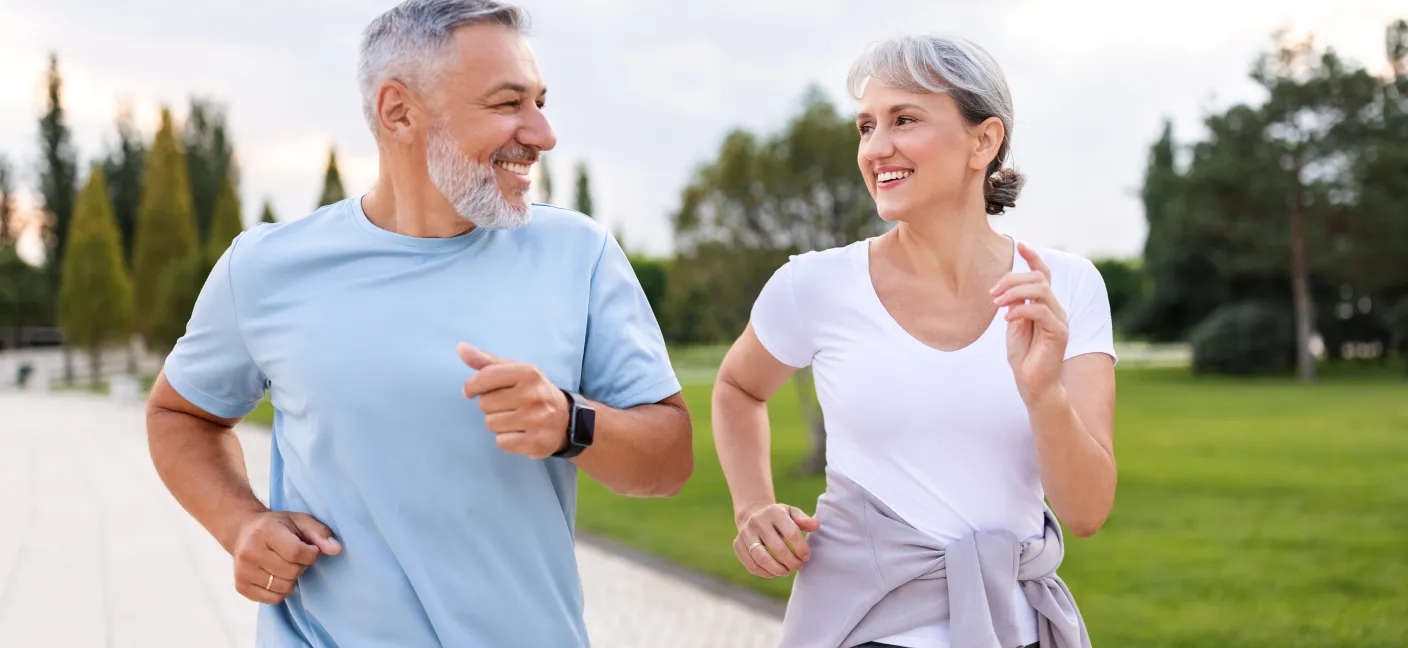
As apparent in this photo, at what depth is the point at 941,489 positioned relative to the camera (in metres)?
2.21

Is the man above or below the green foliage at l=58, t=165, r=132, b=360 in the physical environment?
above

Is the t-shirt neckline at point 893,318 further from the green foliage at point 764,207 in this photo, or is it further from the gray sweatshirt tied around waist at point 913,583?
the green foliage at point 764,207

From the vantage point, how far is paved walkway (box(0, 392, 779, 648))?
22.3ft

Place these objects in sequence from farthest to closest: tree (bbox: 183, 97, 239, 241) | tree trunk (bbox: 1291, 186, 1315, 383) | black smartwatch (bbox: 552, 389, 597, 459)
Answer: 1. tree (bbox: 183, 97, 239, 241)
2. tree trunk (bbox: 1291, 186, 1315, 383)
3. black smartwatch (bbox: 552, 389, 597, 459)

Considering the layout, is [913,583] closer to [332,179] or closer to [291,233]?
[291,233]

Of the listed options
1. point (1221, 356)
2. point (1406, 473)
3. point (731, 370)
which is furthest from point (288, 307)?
point (1221, 356)

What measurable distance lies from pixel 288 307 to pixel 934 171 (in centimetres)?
109

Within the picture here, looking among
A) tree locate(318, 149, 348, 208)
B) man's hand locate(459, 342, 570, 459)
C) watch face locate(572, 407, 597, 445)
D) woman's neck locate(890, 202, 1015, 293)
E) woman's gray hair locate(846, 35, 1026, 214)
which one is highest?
woman's gray hair locate(846, 35, 1026, 214)

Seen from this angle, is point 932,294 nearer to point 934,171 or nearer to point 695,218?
point 934,171

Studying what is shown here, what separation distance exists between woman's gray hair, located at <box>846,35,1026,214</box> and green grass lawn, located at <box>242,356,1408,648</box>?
5.05 metres

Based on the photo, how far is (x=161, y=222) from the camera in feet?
127

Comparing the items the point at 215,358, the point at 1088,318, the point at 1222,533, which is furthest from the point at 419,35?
the point at 1222,533

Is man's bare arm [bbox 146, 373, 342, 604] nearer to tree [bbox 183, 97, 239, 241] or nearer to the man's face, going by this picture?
the man's face

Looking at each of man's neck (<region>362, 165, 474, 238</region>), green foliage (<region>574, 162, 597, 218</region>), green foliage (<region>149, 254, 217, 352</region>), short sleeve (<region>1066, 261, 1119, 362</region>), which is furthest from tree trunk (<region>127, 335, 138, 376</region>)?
short sleeve (<region>1066, 261, 1119, 362</region>)
